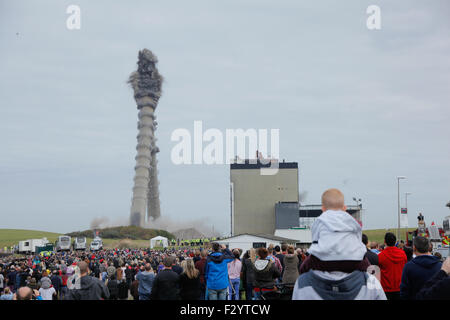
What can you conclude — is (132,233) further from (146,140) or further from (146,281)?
(146,281)

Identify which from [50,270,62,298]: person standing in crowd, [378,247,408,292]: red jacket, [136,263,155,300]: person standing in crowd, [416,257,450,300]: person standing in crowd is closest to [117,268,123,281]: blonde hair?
[50,270,62,298]: person standing in crowd

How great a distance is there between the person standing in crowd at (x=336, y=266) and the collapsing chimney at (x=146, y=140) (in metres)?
131

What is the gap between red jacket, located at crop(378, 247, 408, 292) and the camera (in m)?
10.5

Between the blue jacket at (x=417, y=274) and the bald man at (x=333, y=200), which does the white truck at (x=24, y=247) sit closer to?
the blue jacket at (x=417, y=274)

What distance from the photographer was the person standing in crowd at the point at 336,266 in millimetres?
4582

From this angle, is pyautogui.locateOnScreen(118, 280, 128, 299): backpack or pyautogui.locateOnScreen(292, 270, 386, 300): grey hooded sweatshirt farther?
pyautogui.locateOnScreen(118, 280, 128, 299): backpack

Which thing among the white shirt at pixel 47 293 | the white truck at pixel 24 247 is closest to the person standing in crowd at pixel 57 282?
the white shirt at pixel 47 293

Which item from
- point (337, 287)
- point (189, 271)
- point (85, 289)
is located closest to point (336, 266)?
point (337, 287)

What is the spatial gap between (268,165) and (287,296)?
252 feet

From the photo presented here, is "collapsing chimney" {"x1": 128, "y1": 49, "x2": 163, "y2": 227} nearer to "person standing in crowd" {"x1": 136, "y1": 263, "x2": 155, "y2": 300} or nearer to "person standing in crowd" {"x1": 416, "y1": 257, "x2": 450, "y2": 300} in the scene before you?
"person standing in crowd" {"x1": 136, "y1": 263, "x2": 155, "y2": 300}

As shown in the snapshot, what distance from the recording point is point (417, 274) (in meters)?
7.26

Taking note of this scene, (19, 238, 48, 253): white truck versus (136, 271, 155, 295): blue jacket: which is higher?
(136, 271, 155, 295): blue jacket

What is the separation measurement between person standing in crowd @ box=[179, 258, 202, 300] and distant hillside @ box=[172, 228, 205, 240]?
133063 millimetres
